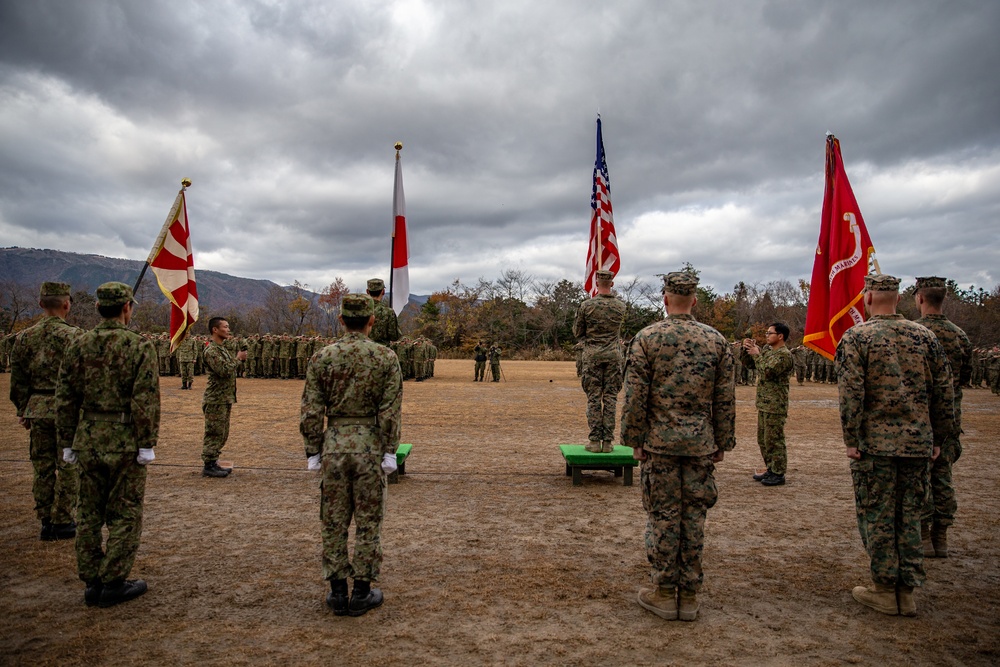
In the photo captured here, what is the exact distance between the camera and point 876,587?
4102 millimetres

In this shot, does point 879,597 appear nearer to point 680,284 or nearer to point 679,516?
point 679,516

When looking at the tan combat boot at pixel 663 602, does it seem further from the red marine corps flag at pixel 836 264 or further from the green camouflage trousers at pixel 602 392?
the green camouflage trousers at pixel 602 392

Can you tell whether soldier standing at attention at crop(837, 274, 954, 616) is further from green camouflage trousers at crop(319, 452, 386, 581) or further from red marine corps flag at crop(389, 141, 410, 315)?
red marine corps flag at crop(389, 141, 410, 315)

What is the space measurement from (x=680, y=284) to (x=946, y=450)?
3.07 m

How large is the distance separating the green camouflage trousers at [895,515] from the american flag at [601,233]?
5.46m

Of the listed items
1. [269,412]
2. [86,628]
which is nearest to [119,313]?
[86,628]

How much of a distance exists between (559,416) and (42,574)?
11980 mm

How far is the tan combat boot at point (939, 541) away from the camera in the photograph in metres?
5.10

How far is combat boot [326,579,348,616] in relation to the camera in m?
3.95

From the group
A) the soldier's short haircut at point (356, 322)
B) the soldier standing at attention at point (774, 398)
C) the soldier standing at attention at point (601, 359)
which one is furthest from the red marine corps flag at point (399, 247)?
the soldier standing at attention at point (774, 398)

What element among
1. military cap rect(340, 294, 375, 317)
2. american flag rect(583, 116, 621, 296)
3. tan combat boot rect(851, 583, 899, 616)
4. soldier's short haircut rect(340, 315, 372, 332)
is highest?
american flag rect(583, 116, 621, 296)

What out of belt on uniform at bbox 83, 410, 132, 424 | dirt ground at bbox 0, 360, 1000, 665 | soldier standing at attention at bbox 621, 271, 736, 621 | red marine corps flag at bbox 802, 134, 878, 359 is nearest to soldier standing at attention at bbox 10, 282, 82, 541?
dirt ground at bbox 0, 360, 1000, 665

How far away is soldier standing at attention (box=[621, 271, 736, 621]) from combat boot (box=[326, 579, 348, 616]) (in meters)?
2.03

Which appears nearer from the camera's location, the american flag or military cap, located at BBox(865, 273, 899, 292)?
military cap, located at BBox(865, 273, 899, 292)
